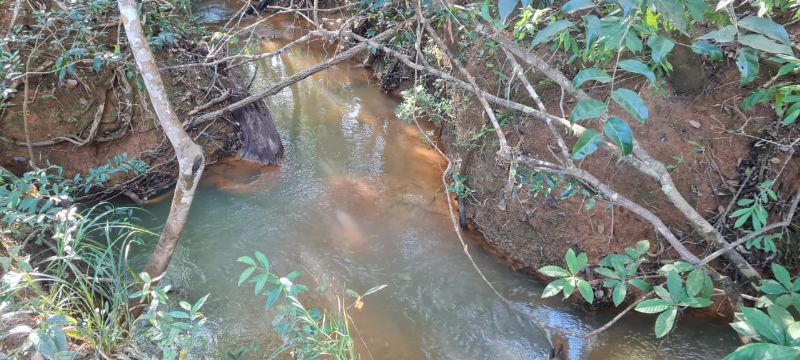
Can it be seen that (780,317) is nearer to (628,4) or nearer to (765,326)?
(765,326)

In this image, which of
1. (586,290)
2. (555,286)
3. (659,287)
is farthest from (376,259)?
(659,287)

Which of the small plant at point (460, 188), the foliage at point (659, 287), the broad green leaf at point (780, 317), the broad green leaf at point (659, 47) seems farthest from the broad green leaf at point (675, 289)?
the small plant at point (460, 188)

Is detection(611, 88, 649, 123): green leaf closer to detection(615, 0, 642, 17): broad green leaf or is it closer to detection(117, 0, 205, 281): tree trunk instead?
detection(615, 0, 642, 17): broad green leaf

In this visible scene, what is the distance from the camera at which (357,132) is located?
463 cm

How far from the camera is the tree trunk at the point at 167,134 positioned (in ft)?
6.53

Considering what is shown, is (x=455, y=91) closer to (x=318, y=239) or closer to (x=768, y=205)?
(x=318, y=239)

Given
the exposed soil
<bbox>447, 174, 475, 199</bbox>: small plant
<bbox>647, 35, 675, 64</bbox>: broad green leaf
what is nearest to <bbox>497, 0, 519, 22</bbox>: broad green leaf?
<bbox>647, 35, 675, 64</bbox>: broad green leaf

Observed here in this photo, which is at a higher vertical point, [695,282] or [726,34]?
[726,34]

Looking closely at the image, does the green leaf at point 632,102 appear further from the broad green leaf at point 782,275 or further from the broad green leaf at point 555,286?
the broad green leaf at point 782,275

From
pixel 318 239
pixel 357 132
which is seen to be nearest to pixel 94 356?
pixel 318 239

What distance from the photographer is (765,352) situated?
3.21ft

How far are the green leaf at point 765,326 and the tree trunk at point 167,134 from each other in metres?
2.15

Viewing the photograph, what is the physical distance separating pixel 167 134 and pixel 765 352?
228cm

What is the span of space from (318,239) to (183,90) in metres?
1.89
